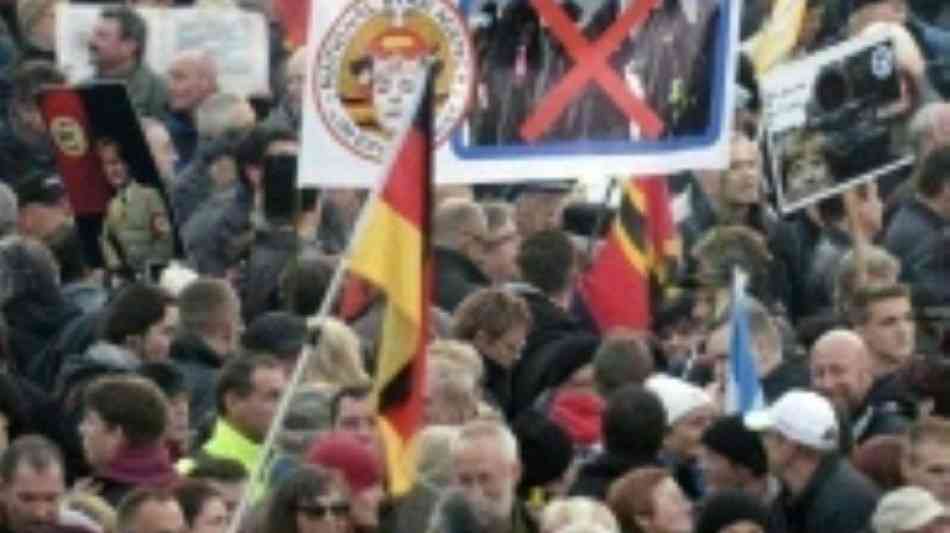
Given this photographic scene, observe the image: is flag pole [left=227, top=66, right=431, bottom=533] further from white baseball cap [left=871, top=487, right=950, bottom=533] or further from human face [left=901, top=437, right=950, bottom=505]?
human face [left=901, top=437, right=950, bottom=505]

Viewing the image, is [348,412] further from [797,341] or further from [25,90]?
[25,90]

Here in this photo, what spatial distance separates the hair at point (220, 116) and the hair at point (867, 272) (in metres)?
3.44

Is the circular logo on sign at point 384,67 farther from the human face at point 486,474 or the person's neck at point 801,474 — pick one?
the human face at point 486,474

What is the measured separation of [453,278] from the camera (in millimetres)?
22969

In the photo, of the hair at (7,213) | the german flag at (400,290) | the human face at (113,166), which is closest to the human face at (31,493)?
the german flag at (400,290)

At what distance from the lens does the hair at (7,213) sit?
23.3 meters

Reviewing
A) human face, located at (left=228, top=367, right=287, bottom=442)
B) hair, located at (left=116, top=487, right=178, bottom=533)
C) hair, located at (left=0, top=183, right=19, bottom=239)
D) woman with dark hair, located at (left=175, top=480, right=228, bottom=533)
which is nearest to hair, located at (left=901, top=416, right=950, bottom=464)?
human face, located at (left=228, top=367, right=287, bottom=442)

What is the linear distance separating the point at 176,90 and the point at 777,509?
783cm

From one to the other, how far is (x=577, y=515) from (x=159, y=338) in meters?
3.48

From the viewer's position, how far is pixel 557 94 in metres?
23.0

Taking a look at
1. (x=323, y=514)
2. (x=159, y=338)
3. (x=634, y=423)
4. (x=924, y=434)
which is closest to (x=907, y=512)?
(x=924, y=434)

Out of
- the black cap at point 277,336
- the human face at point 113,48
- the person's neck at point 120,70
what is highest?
the human face at point 113,48

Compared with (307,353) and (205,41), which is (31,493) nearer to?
(307,353)

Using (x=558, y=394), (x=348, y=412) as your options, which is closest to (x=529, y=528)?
(x=348, y=412)
